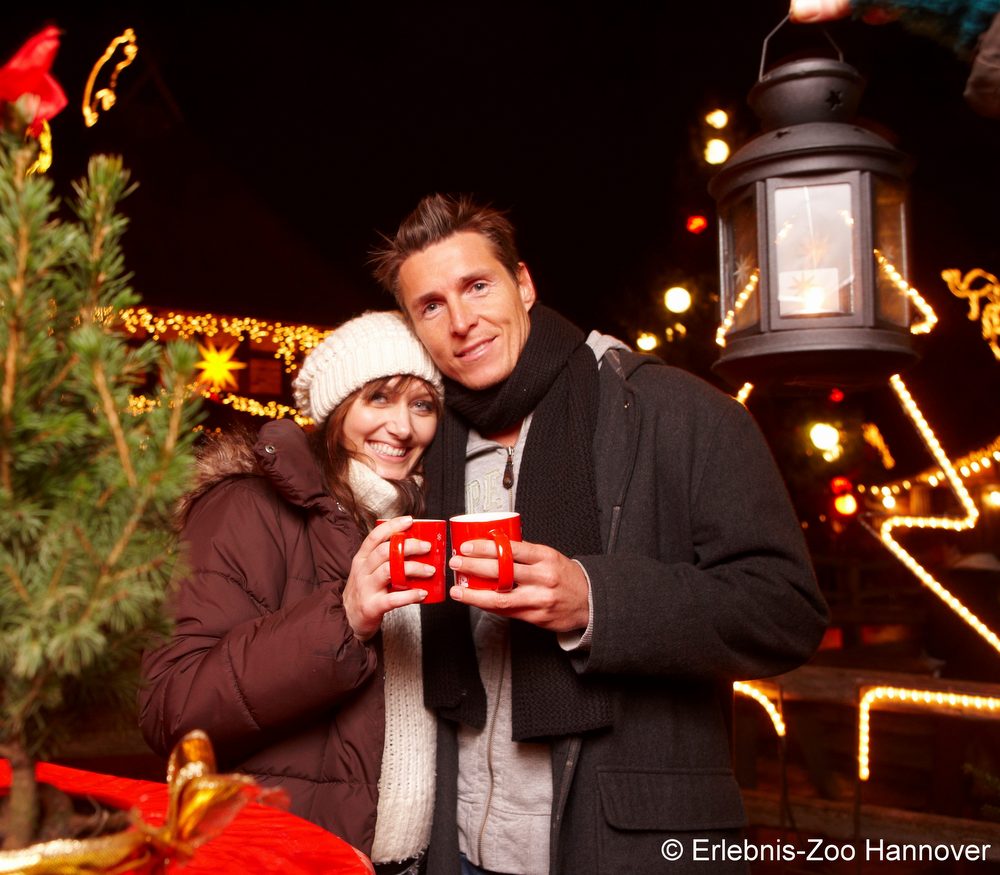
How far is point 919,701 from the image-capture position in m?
3.55

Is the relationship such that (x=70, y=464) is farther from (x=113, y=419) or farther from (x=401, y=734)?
(x=401, y=734)

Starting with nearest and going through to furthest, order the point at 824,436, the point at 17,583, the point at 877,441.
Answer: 1. the point at 17,583
2. the point at 824,436
3. the point at 877,441

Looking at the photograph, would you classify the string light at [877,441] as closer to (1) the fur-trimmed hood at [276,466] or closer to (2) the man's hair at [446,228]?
(2) the man's hair at [446,228]

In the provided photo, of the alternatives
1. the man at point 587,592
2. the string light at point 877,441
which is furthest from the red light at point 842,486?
the man at point 587,592

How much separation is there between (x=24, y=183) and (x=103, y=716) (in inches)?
17.4

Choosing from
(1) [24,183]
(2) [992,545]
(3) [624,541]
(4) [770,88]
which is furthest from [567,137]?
(1) [24,183]

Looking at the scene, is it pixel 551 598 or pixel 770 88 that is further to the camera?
pixel 770 88

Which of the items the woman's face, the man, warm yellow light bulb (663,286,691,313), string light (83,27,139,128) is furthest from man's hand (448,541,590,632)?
string light (83,27,139,128)

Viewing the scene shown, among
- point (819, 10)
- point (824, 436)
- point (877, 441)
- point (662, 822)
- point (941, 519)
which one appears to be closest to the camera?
point (819, 10)

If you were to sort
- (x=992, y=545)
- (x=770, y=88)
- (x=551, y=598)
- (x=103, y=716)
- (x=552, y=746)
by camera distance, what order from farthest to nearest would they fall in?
(x=992, y=545)
(x=770, y=88)
(x=552, y=746)
(x=551, y=598)
(x=103, y=716)

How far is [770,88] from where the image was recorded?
81.9 inches

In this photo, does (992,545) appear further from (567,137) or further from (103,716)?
(567,137)

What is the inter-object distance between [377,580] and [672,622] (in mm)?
570

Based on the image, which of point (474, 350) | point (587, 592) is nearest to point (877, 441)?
point (474, 350)
